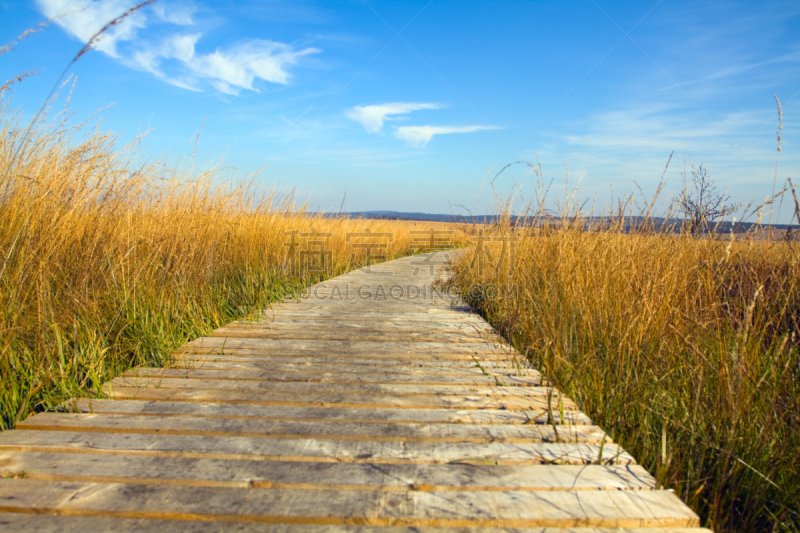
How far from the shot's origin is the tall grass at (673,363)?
59.3 inches

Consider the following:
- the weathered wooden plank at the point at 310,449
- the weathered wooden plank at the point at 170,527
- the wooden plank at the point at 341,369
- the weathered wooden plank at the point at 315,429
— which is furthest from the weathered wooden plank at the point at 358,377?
the weathered wooden plank at the point at 170,527

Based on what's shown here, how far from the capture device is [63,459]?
1371mm

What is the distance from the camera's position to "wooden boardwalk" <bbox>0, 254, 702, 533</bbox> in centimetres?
114

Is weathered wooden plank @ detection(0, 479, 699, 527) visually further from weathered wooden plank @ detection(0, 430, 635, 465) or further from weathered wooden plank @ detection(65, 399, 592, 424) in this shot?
weathered wooden plank @ detection(65, 399, 592, 424)

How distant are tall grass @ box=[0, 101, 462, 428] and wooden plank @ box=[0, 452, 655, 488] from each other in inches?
19.4

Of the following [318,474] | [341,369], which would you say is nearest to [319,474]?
[318,474]

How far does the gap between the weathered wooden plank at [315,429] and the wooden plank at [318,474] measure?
0.17 meters

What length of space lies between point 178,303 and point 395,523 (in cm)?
230

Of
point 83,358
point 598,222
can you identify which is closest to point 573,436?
point 83,358

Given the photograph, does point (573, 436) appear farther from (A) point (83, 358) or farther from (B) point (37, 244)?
(B) point (37, 244)

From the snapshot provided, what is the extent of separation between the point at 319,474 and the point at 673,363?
1911mm

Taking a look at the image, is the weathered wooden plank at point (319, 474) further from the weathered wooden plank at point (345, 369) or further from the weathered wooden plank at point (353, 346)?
the weathered wooden plank at point (353, 346)

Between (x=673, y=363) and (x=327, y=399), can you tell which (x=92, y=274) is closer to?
(x=327, y=399)

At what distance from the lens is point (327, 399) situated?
192 centimetres
